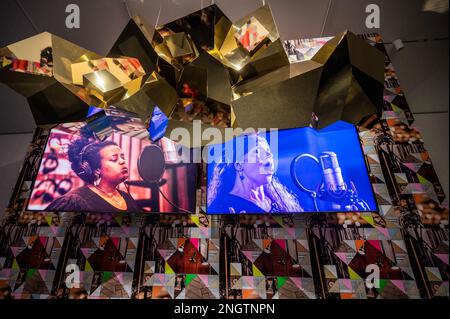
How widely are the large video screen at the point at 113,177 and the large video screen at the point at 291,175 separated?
0.82 ft

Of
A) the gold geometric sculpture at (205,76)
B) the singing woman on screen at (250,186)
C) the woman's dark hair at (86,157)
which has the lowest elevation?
the gold geometric sculpture at (205,76)

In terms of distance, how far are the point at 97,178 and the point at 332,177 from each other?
180 centimetres

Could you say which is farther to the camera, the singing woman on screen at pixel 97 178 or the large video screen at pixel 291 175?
the singing woman on screen at pixel 97 178

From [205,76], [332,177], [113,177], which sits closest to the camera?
[205,76]

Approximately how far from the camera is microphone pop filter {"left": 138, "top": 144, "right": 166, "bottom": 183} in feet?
6.40

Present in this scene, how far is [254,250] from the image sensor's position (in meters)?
1.82

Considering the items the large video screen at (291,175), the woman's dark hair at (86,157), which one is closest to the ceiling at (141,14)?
the woman's dark hair at (86,157)

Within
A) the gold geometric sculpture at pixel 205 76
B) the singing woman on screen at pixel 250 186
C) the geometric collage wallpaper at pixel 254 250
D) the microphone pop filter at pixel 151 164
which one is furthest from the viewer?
the microphone pop filter at pixel 151 164

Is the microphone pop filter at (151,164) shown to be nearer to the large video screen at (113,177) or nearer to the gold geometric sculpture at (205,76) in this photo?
the large video screen at (113,177)

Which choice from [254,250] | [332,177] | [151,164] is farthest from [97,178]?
[332,177]

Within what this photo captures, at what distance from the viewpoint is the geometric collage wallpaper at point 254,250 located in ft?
5.47

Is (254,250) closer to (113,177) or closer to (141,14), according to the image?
(113,177)
